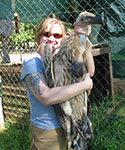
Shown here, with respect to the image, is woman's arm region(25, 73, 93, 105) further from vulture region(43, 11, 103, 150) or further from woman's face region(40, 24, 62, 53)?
woman's face region(40, 24, 62, 53)

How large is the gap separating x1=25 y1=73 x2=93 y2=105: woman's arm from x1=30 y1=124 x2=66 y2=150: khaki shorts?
365 mm

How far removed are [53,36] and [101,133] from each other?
6.11 feet

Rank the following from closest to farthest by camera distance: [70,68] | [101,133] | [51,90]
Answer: [51,90]
[70,68]
[101,133]

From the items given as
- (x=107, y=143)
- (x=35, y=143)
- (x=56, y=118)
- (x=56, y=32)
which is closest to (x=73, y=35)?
(x=56, y=32)

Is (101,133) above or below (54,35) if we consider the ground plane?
below

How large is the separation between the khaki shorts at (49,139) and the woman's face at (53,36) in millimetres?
734

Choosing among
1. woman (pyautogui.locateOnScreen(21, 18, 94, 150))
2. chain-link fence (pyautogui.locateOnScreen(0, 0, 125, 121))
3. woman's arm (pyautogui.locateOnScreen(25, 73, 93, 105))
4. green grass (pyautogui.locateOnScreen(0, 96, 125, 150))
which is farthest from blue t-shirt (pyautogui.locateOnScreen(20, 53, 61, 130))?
chain-link fence (pyautogui.locateOnScreen(0, 0, 125, 121))

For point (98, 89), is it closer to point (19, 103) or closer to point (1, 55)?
point (19, 103)

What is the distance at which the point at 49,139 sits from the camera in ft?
5.68

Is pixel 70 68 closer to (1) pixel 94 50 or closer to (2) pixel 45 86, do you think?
(2) pixel 45 86

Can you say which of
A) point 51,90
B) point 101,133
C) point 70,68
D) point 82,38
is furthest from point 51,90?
point 101,133

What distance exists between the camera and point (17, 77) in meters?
3.55

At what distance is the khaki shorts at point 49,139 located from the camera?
1719 millimetres

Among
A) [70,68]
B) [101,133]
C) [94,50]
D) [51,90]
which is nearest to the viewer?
[51,90]
